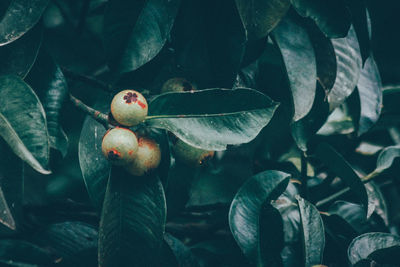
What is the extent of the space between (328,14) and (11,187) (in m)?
0.69

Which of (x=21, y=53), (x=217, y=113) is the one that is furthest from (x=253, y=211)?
(x=21, y=53)

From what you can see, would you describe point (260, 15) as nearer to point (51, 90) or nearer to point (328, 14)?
point (328, 14)

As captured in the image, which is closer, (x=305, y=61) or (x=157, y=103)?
(x=157, y=103)

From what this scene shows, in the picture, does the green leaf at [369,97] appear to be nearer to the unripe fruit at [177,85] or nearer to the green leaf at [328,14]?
the green leaf at [328,14]

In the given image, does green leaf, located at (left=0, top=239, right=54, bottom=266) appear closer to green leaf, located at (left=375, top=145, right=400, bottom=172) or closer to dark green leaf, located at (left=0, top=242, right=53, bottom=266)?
dark green leaf, located at (left=0, top=242, right=53, bottom=266)

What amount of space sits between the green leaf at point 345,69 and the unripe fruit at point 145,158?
1.39 feet

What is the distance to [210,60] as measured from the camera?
77 centimetres

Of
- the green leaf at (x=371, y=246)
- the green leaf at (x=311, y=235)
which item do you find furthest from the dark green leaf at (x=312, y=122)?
the green leaf at (x=371, y=246)

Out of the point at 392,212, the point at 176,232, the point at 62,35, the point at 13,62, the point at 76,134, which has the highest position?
the point at 13,62

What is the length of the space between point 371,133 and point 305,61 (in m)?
0.58

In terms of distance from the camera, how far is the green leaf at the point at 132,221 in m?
0.69

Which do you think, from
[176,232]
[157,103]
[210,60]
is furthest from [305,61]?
[176,232]

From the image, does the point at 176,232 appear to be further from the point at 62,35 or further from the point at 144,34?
the point at 62,35

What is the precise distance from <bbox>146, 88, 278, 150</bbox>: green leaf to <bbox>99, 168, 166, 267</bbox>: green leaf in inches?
5.3
